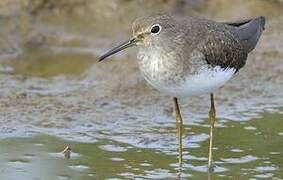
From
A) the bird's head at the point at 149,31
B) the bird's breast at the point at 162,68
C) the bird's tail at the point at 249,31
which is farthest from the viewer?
the bird's tail at the point at 249,31

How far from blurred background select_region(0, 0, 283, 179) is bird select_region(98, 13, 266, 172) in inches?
21.0

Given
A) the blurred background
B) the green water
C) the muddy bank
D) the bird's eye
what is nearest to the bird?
the bird's eye

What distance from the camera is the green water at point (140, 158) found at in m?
7.56

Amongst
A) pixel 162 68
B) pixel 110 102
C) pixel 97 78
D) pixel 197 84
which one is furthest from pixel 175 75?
pixel 97 78

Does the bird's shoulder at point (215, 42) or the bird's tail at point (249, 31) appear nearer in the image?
the bird's shoulder at point (215, 42)

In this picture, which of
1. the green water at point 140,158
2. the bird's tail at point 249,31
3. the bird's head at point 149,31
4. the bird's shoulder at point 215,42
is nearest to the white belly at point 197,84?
the bird's shoulder at point 215,42

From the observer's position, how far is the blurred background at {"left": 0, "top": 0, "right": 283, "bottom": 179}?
791 centimetres

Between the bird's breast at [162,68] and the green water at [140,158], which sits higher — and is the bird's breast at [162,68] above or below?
above

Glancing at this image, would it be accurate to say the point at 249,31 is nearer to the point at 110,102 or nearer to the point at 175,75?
the point at 175,75

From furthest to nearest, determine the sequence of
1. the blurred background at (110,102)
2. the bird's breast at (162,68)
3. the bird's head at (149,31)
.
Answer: the blurred background at (110,102) < the bird's head at (149,31) < the bird's breast at (162,68)

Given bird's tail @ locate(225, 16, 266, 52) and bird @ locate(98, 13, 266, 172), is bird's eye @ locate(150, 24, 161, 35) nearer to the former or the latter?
bird @ locate(98, 13, 266, 172)

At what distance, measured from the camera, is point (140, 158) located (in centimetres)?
803

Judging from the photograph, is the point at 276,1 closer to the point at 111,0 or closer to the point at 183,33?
the point at 111,0

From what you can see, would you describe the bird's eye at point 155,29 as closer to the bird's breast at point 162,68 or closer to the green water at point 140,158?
the bird's breast at point 162,68
